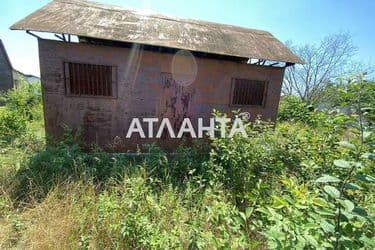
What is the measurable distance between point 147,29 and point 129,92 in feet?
6.29

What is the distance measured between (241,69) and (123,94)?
3643 millimetres

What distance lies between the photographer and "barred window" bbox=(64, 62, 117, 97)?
531cm

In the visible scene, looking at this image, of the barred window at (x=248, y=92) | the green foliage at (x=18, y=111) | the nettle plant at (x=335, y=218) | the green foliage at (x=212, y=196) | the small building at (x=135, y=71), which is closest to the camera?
the nettle plant at (x=335, y=218)

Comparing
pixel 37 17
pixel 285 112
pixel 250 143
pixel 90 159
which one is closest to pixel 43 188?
pixel 90 159

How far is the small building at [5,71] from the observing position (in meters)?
20.0

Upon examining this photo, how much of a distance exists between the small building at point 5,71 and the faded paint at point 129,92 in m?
20.4

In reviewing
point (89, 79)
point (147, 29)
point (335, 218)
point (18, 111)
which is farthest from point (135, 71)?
point (18, 111)

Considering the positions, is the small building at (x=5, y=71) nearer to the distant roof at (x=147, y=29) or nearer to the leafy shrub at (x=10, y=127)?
the leafy shrub at (x=10, y=127)

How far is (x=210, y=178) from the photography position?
346 cm

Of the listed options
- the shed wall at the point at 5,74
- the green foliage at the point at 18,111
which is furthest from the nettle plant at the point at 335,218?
the shed wall at the point at 5,74

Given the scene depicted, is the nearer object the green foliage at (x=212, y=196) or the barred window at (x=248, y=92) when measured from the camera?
the green foliage at (x=212, y=196)

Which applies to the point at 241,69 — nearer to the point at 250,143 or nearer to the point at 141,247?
the point at 250,143

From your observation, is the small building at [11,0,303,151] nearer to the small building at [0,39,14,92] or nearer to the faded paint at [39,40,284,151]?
the faded paint at [39,40,284,151]

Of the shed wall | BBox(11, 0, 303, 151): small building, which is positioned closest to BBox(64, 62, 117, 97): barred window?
BBox(11, 0, 303, 151): small building
